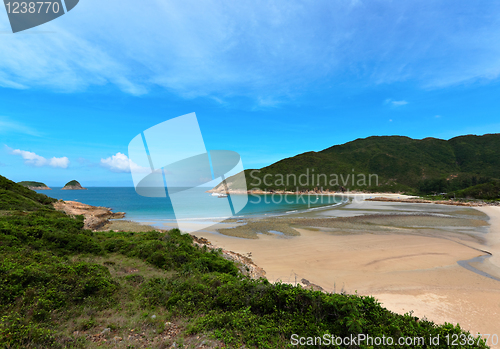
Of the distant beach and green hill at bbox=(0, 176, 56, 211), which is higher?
green hill at bbox=(0, 176, 56, 211)

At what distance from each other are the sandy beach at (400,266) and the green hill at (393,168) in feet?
318

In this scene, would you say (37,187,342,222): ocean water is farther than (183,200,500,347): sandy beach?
Yes

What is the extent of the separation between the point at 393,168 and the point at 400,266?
451 feet

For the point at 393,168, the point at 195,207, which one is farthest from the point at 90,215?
the point at 393,168

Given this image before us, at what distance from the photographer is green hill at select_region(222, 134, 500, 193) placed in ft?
354

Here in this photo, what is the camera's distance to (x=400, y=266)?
11.3 m

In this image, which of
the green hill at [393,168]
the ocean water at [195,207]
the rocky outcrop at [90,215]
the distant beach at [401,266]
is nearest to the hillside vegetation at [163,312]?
the distant beach at [401,266]

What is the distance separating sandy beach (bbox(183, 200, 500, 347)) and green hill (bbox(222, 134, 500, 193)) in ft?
318

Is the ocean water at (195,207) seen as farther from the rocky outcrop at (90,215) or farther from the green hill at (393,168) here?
the green hill at (393,168)

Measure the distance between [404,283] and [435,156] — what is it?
564ft

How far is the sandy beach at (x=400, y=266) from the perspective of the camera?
730cm

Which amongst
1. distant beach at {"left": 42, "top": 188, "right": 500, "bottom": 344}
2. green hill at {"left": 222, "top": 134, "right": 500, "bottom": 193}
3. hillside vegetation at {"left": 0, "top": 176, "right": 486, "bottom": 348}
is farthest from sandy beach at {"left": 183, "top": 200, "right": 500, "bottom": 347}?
green hill at {"left": 222, "top": 134, "right": 500, "bottom": 193}

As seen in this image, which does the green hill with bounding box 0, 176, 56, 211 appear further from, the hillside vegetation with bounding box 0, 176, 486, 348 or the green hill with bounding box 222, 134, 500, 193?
the green hill with bounding box 222, 134, 500, 193

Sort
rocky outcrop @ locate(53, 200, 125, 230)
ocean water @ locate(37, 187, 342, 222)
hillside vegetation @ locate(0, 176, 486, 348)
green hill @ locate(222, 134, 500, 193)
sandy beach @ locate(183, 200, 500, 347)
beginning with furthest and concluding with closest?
green hill @ locate(222, 134, 500, 193) → ocean water @ locate(37, 187, 342, 222) → rocky outcrop @ locate(53, 200, 125, 230) → sandy beach @ locate(183, 200, 500, 347) → hillside vegetation @ locate(0, 176, 486, 348)
